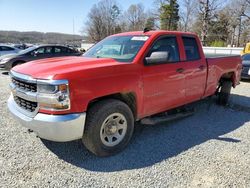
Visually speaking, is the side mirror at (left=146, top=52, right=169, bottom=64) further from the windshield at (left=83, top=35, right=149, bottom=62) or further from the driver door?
the windshield at (left=83, top=35, right=149, bottom=62)

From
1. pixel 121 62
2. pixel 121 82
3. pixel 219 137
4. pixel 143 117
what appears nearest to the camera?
pixel 121 82

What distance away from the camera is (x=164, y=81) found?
4.09 meters

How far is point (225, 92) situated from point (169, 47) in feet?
9.26

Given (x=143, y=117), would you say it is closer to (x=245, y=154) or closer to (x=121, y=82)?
(x=121, y=82)

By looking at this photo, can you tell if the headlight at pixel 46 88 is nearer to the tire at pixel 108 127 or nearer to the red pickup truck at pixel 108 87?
the red pickup truck at pixel 108 87

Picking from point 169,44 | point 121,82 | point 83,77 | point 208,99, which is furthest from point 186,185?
point 208,99

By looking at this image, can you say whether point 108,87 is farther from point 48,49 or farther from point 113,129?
point 48,49

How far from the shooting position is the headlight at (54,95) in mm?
2863

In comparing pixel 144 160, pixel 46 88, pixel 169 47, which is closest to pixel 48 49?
pixel 169 47

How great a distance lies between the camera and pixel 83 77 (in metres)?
3.01

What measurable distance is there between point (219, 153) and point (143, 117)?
4.36ft

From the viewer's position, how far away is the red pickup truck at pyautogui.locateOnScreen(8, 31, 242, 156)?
2.95 meters

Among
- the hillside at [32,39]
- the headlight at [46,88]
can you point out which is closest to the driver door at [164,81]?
the headlight at [46,88]

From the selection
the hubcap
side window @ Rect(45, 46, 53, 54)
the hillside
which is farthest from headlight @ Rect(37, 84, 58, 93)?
the hillside
